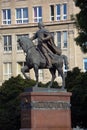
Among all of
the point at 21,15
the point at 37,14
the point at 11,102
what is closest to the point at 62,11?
the point at 37,14

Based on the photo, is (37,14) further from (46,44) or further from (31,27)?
(46,44)

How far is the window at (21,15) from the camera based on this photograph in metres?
85.6

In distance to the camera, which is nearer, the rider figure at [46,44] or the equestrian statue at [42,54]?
the equestrian statue at [42,54]

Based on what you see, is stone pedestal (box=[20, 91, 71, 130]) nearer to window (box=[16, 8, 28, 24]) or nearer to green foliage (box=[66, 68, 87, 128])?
green foliage (box=[66, 68, 87, 128])

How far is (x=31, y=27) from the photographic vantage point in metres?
85.4

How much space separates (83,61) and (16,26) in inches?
391

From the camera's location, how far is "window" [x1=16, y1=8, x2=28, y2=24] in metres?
85.6

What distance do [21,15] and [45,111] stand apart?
5613 cm

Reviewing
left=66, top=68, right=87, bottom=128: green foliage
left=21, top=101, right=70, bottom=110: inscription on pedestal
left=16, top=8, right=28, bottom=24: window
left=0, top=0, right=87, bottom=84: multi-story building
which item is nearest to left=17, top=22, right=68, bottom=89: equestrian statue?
left=21, top=101, right=70, bottom=110: inscription on pedestal

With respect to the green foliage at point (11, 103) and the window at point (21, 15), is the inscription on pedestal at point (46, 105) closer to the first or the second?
the green foliage at point (11, 103)

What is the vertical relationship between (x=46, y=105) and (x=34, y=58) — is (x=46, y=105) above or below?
below

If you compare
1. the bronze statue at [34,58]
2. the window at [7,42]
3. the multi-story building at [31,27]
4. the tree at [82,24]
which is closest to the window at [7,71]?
the multi-story building at [31,27]

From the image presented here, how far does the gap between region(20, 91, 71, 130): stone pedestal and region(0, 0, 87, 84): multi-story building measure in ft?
170

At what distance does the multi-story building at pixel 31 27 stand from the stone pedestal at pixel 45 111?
170 feet
